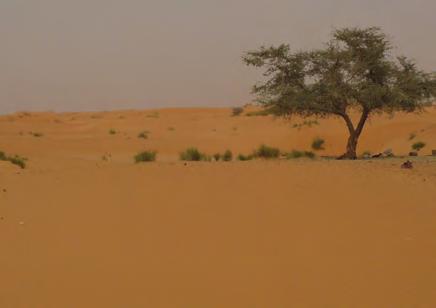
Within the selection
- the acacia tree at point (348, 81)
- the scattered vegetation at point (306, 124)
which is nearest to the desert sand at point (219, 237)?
the acacia tree at point (348, 81)

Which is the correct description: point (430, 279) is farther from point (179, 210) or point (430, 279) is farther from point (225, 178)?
point (225, 178)

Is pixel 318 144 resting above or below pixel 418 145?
below

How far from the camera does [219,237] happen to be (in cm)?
666

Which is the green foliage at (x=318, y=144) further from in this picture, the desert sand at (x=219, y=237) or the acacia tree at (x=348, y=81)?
the desert sand at (x=219, y=237)

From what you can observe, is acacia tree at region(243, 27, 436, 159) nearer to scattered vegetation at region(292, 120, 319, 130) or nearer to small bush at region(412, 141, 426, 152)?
small bush at region(412, 141, 426, 152)

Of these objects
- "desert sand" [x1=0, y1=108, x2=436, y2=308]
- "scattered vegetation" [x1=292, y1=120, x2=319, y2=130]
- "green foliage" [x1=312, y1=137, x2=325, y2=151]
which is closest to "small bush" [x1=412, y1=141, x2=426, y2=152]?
"green foliage" [x1=312, y1=137, x2=325, y2=151]

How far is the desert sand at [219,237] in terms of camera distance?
16.9ft

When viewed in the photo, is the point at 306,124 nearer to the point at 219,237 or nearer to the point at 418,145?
the point at 418,145

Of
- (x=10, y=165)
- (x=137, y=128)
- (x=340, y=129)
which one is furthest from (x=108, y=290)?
(x=137, y=128)

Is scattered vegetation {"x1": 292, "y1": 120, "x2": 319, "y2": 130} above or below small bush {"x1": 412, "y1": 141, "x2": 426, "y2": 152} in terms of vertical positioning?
above

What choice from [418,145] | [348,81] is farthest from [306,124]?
[348,81]

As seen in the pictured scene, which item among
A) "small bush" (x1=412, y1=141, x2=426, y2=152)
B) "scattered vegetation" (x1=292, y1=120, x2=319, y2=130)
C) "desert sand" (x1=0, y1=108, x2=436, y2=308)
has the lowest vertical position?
"desert sand" (x1=0, y1=108, x2=436, y2=308)

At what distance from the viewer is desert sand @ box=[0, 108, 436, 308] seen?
5160mm

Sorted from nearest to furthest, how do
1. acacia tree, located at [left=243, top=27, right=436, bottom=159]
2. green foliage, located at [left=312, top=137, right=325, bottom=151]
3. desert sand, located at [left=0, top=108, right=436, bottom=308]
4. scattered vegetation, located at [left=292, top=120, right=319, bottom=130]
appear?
desert sand, located at [left=0, top=108, right=436, bottom=308] → acacia tree, located at [left=243, top=27, right=436, bottom=159] → green foliage, located at [left=312, top=137, right=325, bottom=151] → scattered vegetation, located at [left=292, top=120, right=319, bottom=130]
